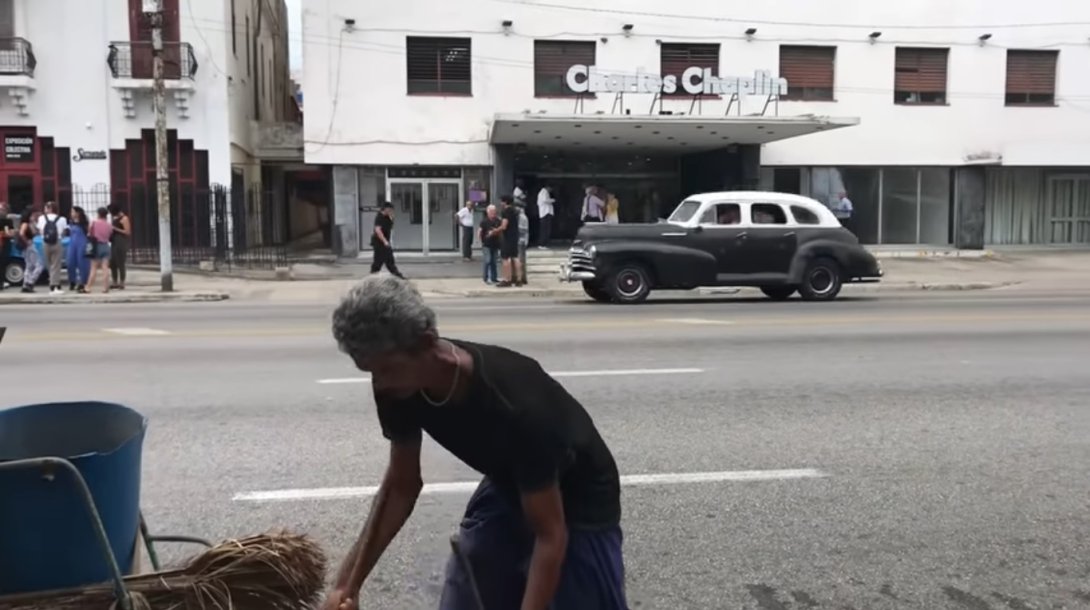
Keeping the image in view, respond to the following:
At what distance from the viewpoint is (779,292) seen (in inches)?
695

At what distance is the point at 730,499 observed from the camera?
18.3 feet

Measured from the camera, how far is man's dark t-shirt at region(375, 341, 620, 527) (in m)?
2.51

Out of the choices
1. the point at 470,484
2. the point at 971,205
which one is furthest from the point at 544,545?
the point at 971,205

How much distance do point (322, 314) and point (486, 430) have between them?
12.9 metres

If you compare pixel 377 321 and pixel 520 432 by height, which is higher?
pixel 377 321

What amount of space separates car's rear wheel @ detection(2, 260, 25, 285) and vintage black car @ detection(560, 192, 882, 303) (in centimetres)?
1074

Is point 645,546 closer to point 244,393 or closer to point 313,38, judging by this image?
point 244,393

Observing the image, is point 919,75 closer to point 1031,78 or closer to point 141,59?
point 1031,78

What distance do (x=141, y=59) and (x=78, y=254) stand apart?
861 centimetres

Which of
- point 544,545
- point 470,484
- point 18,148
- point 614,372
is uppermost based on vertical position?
point 18,148

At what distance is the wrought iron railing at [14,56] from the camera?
2467cm

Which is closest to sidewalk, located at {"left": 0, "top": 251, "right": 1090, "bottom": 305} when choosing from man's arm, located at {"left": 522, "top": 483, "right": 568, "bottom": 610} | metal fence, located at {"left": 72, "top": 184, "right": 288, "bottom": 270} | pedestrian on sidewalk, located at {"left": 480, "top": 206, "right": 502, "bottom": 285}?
pedestrian on sidewalk, located at {"left": 480, "top": 206, "right": 502, "bottom": 285}

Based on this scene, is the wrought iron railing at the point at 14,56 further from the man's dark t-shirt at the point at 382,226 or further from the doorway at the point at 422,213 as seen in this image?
the man's dark t-shirt at the point at 382,226

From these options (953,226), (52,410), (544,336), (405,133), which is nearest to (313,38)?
(405,133)
